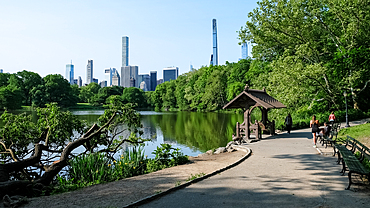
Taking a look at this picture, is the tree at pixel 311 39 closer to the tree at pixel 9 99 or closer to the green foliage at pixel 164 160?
the green foliage at pixel 164 160

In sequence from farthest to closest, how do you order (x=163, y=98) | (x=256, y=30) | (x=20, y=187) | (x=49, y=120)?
(x=163, y=98) < (x=256, y=30) < (x=49, y=120) < (x=20, y=187)

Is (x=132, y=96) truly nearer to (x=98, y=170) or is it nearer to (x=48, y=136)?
(x=48, y=136)

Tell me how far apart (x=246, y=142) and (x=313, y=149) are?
3.67 m

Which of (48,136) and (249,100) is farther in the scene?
(249,100)

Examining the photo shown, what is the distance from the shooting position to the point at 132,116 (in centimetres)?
1215

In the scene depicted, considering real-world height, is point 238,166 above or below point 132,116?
below

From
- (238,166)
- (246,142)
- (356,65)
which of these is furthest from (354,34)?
(238,166)

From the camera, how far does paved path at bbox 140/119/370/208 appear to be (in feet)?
19.4

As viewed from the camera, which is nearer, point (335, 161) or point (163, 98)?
point (335, 161)

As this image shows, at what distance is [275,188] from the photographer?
6.92m

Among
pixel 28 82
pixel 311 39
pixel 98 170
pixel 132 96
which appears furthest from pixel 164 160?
pixel 132 96

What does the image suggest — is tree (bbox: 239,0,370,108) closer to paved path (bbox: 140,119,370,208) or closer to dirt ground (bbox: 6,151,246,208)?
paved path (bbox: 140,119,370,208)

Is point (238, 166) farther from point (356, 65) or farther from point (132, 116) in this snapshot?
point (356, 65)

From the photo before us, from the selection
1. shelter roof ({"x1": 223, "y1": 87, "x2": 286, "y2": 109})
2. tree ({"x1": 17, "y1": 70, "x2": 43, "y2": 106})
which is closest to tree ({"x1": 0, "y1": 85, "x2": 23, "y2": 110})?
tree ({"x1": 17, "y1": 70, "x2": 43, "y2": 106})
